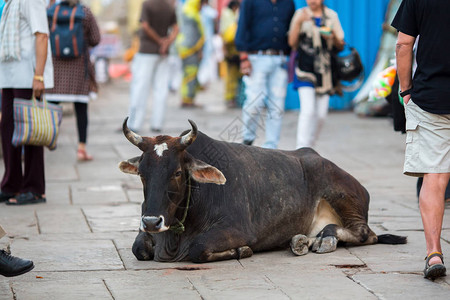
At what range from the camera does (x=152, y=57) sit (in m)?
12.1

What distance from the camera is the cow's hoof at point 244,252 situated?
560cm

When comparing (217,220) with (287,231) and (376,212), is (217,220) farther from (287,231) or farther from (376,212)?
(376,212)

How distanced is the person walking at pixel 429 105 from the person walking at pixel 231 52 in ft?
33.0

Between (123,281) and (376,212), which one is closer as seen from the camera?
(123,281)

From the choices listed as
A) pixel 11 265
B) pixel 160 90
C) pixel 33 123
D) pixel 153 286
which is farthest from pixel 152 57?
pixel 11 265

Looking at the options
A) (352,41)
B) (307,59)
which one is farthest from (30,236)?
(352,41)

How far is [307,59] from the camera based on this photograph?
27.9 ft

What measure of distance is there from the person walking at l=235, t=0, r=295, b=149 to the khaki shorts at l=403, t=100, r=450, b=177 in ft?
12.9

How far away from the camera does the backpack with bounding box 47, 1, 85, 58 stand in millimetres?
9281

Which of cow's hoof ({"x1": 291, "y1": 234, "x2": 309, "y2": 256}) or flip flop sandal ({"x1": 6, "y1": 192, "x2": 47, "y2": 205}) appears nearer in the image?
cow's hoof ({"x1": 291, "y1": 234, "x2": 309, "y2": 256})

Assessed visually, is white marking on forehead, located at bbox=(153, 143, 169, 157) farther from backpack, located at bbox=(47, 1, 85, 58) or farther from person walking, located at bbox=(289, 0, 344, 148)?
backpack, located at bbox=(47, 1, 85, 58)

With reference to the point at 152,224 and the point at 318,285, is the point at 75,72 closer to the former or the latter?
the point at 152,224

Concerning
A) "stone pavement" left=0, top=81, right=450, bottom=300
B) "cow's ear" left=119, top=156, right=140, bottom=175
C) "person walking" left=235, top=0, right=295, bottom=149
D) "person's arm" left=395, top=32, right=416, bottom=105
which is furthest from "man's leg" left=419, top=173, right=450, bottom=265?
"person walking" left=235, top=0, right=295, bottom=149

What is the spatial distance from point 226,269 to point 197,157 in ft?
2.58
